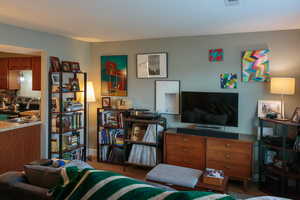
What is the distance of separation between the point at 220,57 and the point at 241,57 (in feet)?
1.05

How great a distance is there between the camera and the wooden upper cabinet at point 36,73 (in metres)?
4.64

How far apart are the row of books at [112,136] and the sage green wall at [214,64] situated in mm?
643

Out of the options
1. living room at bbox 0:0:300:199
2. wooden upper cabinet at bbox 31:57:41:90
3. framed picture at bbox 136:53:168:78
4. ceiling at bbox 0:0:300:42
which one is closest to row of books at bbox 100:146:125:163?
living room at bbox 0:0:300:199

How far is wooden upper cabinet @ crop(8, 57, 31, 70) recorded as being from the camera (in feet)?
17.1

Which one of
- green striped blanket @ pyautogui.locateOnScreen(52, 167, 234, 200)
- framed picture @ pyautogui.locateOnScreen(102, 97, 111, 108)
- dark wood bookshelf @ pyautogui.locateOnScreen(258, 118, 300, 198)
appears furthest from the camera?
framed picture @ pyautogui.locateOnScreen(102, 97, 111, 108)

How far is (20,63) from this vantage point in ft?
17.5

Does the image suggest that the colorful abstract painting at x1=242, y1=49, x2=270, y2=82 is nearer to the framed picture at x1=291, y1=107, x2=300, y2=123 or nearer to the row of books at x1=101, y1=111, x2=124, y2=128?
the framed picture at x1=291, y1=107, x2=300, y2=123

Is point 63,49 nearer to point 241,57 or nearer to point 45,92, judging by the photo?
point 45,92

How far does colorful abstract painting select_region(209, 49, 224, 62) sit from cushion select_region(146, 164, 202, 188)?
1911mm

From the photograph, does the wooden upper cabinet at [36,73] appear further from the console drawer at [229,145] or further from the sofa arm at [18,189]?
the console drawer at [229,145]

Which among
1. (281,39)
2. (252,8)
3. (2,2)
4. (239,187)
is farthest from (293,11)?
(2,2)

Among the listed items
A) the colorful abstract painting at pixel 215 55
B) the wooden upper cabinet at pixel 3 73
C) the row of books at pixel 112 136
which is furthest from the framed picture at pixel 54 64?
the colorful abstract painting at pixel 215 55

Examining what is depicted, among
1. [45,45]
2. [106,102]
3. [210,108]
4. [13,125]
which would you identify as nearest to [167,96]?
[210,108]

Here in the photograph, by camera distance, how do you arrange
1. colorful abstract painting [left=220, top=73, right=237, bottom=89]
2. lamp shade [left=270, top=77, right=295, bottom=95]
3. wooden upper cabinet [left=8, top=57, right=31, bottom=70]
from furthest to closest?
wooden upper cabinet [left=8, top=57, right=31, bottom=70] < colorful abstract painting [left=220, top=73, right=237, bottom=89] < lamp shade [left=270, top=77, right=295, bottom=95]
